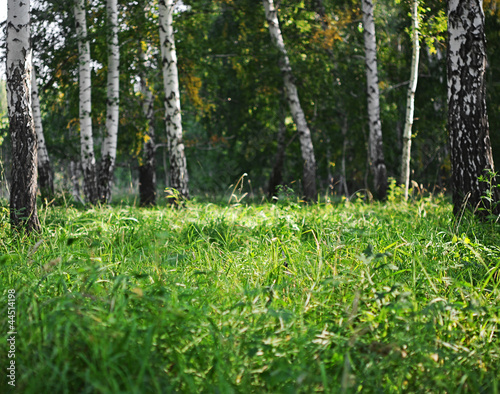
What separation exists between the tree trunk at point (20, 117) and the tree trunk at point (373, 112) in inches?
314

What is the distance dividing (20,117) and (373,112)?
8383 mm

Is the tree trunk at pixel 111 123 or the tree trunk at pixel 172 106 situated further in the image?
the tree trunk at pixel 111 123

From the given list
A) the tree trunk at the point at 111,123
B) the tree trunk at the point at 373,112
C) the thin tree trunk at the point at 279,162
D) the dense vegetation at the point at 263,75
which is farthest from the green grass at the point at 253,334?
the thin tree trunk at the point at 279,162

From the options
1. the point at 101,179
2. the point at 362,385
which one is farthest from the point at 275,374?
the point at 101,179

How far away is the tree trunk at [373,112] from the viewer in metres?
9.89

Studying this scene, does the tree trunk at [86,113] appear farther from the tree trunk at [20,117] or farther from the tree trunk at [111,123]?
the tree trunk at [20,117]

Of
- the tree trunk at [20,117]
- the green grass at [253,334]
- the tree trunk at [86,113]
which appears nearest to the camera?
the green grass at [253,334]

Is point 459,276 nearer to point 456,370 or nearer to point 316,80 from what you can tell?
point 456,370

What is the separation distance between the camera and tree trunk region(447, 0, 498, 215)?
448 cm

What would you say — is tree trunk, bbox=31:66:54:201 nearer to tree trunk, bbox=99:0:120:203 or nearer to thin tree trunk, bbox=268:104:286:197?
tree trunk, bbox=99:0:120:203

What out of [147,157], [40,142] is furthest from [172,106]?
[147,157]

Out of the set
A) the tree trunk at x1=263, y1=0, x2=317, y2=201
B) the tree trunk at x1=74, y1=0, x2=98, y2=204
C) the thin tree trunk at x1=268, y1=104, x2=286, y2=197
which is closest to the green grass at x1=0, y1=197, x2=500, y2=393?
the tree trunk at x1=74, y1=0, x2=98, y2=204

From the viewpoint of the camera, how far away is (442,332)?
2.02 metres

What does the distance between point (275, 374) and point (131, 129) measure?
10.1 metres
